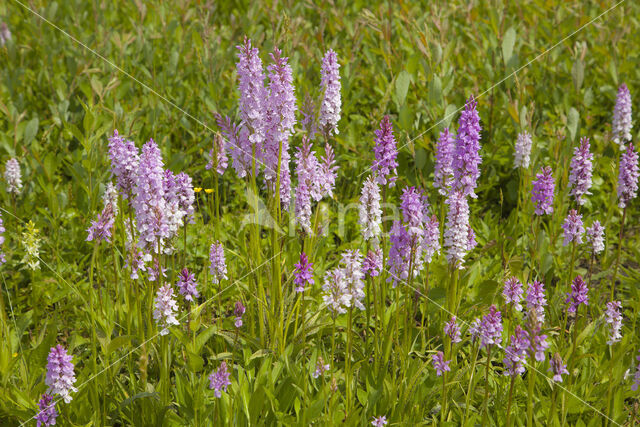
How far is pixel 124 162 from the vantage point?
9.30 ft

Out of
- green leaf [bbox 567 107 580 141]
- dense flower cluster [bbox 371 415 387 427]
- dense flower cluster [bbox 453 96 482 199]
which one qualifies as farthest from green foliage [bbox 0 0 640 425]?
dense flower cluster [bbox 453 96 482 199]

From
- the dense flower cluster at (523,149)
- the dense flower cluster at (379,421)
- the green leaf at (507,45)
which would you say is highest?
the green leaf at (507,45)

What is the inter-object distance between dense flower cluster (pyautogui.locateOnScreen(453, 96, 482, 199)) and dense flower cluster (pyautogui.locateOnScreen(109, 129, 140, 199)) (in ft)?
4.66

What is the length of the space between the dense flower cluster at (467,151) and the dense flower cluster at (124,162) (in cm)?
142

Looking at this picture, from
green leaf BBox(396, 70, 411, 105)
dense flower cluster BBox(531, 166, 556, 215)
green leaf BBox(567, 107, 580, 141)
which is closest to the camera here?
dense flower cluster BBox(531, 166, 556, 215)

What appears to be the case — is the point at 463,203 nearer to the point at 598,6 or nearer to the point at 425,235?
the point at 425,235

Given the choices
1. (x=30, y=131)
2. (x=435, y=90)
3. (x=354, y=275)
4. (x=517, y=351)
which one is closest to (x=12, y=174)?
(x=30, y=131)

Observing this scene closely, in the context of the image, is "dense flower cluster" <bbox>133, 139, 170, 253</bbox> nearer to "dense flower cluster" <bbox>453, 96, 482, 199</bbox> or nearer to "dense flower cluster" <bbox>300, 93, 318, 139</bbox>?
"dense flower cluster" <bbox>300, 93, 318, 139</bbox>

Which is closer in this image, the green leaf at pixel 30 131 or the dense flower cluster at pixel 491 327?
the dense flower cluster at pixel 491 327

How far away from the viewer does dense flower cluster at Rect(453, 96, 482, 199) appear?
302cm

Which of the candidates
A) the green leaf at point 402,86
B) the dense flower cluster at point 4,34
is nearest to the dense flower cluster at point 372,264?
the green leaf at point 402,86

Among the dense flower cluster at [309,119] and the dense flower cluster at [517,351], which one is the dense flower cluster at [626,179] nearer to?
the dense flower cluster at [517,351]

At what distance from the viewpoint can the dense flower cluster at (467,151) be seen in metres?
3.02

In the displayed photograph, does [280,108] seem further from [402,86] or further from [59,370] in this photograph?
[402,86]
